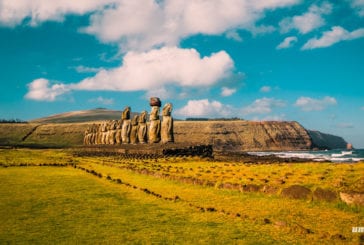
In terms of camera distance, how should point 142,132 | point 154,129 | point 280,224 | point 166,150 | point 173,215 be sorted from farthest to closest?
point 142,132 → point 154,129 → point 166,150 → point 173,215 → point 280,224

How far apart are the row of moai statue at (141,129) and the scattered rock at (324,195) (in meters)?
28.0

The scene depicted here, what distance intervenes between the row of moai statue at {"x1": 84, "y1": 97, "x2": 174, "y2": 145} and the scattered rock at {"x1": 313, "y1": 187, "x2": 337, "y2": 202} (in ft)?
91.9

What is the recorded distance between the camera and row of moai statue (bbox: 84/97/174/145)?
38.2 metres

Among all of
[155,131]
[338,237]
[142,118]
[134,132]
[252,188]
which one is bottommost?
[338,237]

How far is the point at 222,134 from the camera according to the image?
5773 inches

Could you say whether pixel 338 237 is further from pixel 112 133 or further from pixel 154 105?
pixel 112 133

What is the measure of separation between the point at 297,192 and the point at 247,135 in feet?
464

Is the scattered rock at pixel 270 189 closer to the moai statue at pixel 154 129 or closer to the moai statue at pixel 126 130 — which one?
the moai statue at pixel 154 129

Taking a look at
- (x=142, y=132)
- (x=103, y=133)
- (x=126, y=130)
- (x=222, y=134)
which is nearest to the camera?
(x=142, y=132)

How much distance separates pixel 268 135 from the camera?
152m

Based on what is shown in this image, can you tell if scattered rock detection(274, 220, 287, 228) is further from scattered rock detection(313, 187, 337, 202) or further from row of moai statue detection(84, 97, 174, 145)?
row of moai statue detection(84, 97, 174, 145)

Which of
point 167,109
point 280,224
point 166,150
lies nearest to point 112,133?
point 167,109

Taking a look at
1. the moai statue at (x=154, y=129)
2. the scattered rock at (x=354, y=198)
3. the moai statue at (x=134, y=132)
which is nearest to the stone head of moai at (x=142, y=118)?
the moai statue at (x=134, y=132)

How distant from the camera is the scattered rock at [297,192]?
10367 mm
